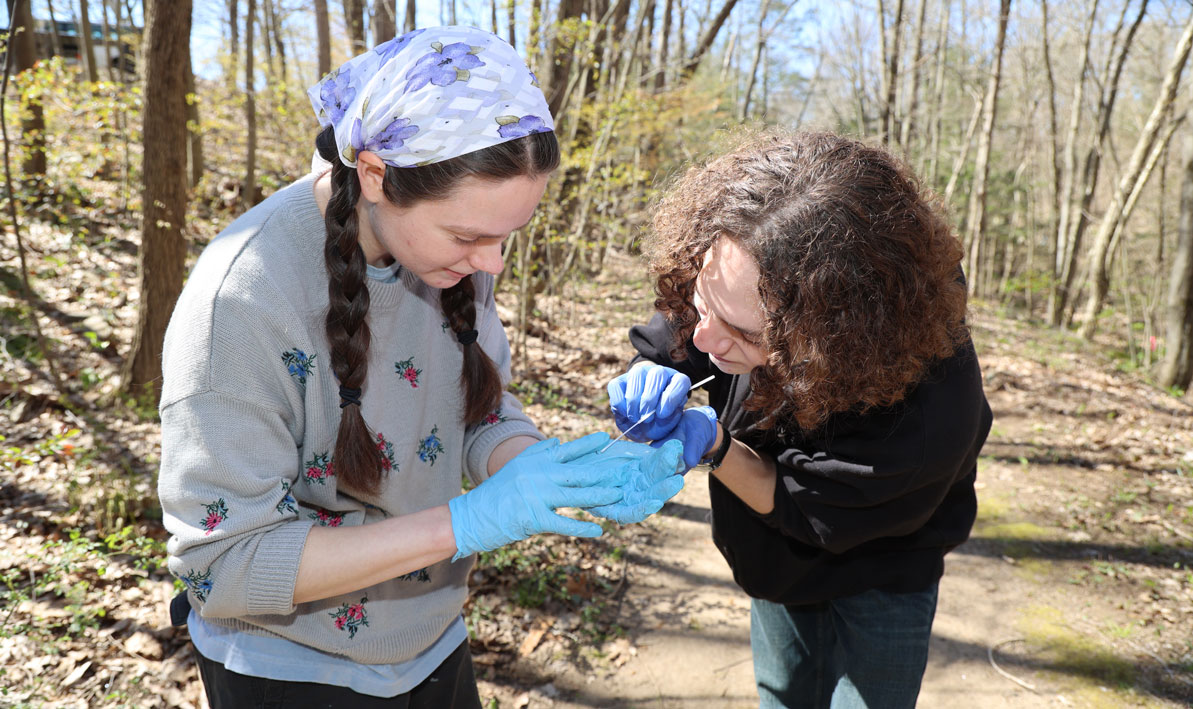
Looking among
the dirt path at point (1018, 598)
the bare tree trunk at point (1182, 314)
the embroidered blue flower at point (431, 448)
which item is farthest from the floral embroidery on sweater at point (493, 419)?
the bare tree trunk at point (1182, 314)

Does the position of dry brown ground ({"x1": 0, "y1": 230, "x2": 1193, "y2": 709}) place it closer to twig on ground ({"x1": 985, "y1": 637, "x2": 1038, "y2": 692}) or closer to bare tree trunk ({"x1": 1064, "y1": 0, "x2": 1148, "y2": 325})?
twig on ground ({"x1": 985, "y1": 637, "x2": 1038, "y2": 692})

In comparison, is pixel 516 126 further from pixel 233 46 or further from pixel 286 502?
pixel 233 46

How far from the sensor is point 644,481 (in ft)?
4.86

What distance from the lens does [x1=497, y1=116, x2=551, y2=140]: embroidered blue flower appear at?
1201 millimetres

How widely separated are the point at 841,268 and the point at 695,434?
1.63 ft

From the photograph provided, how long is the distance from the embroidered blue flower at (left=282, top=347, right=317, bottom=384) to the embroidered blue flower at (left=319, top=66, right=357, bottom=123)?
16.7 inches

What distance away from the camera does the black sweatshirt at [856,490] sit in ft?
5.03

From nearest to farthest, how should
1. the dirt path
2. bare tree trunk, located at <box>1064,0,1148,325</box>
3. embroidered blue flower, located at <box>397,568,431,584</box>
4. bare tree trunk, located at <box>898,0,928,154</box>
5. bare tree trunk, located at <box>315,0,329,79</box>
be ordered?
embroidered blue flower, located at <box>397,568,431,584</box>, the dirt path, bare tree trunk, located at <box>315,0,329,79</box>, bare tree trunk, located at <box>1064,0,1148,325</box>, bare tree trunk, located at <box>898,0,928,154</box>

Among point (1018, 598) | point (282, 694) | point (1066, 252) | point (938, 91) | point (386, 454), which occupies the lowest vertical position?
point (1018, 598)

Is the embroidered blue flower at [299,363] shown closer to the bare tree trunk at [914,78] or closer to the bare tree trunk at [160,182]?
the bare tree trunk at [160,182]

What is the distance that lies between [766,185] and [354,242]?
85cm

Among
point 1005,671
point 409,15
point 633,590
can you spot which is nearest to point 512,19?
point 409,15

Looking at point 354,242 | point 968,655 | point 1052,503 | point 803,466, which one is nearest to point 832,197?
point 803,466

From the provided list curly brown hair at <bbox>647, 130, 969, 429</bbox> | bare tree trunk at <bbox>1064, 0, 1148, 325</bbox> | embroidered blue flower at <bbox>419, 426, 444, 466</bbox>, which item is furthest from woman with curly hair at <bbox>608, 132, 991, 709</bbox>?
bare tree trunk at <bbox>1064, 0, 1148, 325</bbox>
